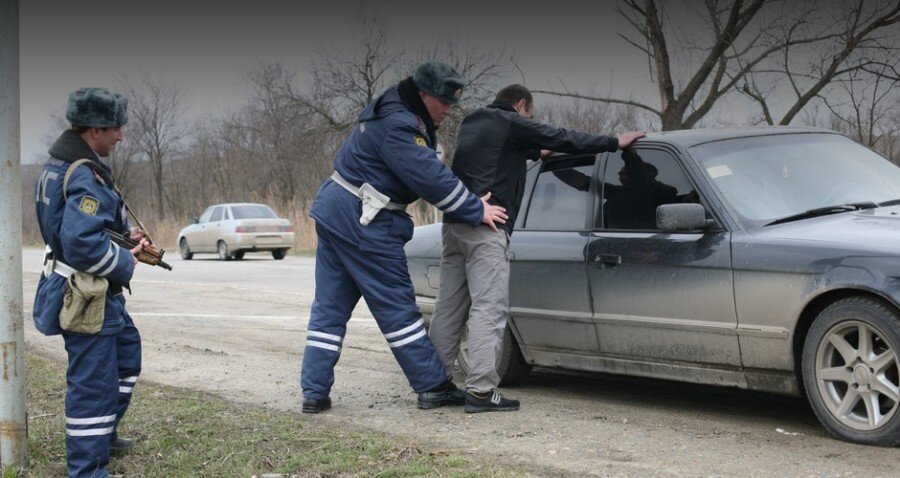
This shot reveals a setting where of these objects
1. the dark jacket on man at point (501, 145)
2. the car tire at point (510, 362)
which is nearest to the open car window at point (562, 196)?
the dark jacket on man at point (501, 145)

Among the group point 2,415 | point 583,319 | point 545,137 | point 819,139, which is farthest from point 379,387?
point 819,139

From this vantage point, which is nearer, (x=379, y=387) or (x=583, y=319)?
(x=583, y=319)

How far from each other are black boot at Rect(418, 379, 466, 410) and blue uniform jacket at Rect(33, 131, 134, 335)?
1947 mm

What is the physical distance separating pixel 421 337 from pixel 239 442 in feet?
4.23

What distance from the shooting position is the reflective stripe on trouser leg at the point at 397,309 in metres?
5.98

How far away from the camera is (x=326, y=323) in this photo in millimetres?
6133

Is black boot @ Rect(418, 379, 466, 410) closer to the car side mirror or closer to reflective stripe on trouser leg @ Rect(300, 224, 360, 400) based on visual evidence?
reflective stripe on trouser leg @ Rect(300, 224, 360, 400)

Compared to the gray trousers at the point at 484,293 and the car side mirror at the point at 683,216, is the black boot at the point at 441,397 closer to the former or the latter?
the gray trousers at the point at 484,293

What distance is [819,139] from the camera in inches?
240

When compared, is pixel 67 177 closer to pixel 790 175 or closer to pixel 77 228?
pixel 77 228

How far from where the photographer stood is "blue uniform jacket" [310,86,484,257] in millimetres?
5809

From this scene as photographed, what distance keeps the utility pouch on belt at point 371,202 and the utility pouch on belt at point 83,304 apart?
66.5 inches

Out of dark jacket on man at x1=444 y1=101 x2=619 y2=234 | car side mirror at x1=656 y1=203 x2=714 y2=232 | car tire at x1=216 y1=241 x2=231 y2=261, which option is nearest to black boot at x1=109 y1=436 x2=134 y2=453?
dark jacket on man at x1=444 y1=101 x2=619 y2=234

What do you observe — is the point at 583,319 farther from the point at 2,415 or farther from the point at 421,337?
the point at 2,415
